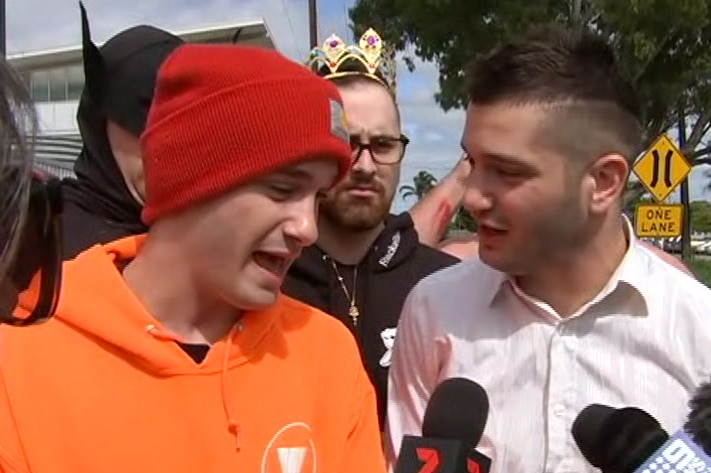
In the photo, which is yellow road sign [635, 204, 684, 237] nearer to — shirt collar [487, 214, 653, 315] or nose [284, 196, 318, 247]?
shirt collar [487, 214, 653, 315]

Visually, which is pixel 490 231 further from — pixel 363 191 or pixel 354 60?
pixel 354 60

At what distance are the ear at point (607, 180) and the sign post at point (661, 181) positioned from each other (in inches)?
538

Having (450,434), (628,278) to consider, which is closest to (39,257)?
(450,434)

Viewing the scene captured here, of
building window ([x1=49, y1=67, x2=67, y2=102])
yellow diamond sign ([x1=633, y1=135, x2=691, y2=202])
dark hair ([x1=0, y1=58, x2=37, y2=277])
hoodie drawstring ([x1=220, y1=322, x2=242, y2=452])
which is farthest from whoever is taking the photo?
building window ([x1=49, y1=67, x2=67, y2=102])

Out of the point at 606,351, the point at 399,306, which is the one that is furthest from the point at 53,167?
the point at 399,306

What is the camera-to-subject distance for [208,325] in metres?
2.23

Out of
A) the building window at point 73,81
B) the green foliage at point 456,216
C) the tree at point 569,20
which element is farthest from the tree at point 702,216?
the green foliage at point 456,216

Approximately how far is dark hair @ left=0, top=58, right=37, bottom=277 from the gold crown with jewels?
1.92 meters

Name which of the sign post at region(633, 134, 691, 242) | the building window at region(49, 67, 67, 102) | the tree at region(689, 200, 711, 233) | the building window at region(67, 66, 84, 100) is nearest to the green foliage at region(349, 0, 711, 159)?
the sign post at region(633, 134, 691, 242)

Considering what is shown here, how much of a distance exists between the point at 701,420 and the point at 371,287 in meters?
1.72

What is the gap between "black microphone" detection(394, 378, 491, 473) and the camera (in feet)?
7.30

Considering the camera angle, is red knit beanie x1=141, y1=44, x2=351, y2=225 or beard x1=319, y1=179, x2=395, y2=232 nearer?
red knit beanie x1=141, y1=44, x2=351, y2=225

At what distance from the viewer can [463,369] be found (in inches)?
103

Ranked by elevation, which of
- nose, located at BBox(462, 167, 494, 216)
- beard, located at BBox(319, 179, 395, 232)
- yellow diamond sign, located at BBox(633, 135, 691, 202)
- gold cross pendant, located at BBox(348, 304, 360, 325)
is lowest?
yellow diamond sign, located at BBox(633, 135, 691, 202)
